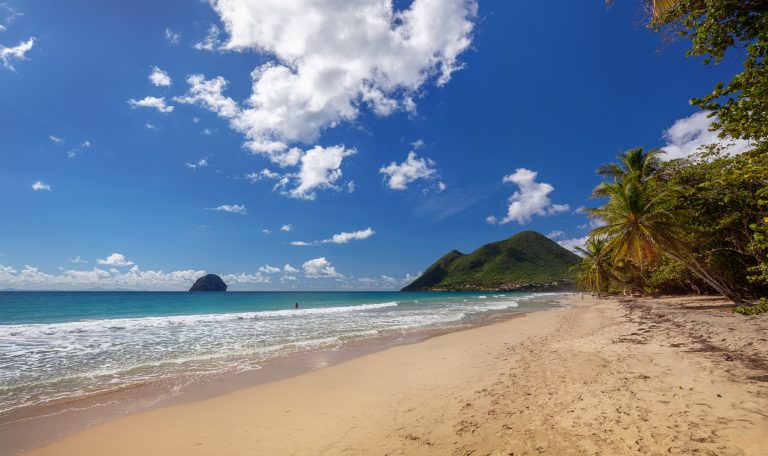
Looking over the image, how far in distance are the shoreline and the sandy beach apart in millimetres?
398

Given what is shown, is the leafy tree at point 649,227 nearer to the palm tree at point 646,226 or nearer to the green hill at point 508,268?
the palm tree at point 646,226

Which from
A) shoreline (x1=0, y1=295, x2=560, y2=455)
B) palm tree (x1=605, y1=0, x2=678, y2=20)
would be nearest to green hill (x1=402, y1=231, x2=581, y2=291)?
shoreline (x1=0, y1=295, x2=560, y2=455)

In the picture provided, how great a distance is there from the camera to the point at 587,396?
5461mm


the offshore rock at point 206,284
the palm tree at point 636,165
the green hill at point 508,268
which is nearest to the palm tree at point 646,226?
the palm tree at point 636,165

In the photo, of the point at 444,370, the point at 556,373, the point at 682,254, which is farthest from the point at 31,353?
the point at 682,254

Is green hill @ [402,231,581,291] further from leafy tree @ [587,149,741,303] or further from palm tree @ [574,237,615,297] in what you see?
leafy tree @ [587,149,741,303]

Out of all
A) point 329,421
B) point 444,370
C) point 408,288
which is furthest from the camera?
point 408,288

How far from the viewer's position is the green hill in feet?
418

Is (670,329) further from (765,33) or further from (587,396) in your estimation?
(765,33)

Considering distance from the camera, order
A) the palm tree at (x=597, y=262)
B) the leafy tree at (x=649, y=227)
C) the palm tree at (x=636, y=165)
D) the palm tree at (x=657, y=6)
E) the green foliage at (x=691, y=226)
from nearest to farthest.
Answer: the palm tree at (x=657, y=6)
the green foliage at (x=691, y=226)
the leafy tree at (x=649, y=227)
the palm tree at (x=636, y=165)
the palm tree at (x=597, y=262)

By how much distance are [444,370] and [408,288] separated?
186 metres

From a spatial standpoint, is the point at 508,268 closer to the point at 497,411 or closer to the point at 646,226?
the point at 646,226

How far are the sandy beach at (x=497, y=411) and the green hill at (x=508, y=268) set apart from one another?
4947 inches

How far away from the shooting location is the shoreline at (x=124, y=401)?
5.29 m
